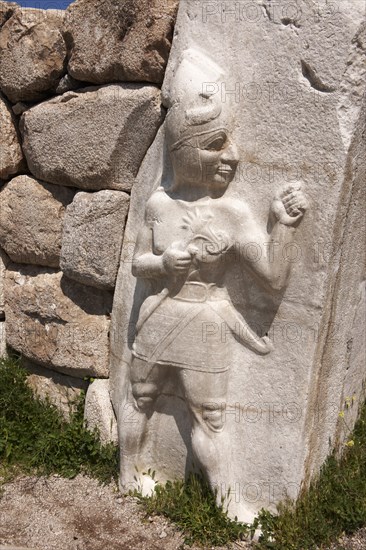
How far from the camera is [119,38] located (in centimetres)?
289

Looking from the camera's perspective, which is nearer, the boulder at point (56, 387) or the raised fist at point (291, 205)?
the raised fist at point (291, 205)

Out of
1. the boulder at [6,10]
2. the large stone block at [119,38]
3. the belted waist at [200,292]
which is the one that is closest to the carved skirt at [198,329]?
the belted waist at [200,292]

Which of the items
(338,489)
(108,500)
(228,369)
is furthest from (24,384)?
(338,489)

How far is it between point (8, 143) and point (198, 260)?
1625 millimetres

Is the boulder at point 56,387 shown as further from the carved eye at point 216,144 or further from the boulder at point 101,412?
the carved eye at point 216,144

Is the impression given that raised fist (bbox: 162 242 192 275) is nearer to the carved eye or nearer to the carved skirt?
the carved skirt

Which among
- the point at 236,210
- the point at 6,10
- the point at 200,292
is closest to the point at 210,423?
the point at 200,292

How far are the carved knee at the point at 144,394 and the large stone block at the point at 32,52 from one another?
179 cm

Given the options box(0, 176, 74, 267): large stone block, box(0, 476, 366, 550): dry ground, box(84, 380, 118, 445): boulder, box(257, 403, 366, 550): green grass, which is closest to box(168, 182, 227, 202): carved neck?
box(0, 176, 74, 267): large stone block

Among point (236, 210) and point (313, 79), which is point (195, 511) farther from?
point (313, 79)

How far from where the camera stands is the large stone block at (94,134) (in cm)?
291

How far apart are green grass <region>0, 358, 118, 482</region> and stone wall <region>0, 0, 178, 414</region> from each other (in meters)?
0.16

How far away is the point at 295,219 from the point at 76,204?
1.34 metres

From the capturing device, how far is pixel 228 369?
276cm
